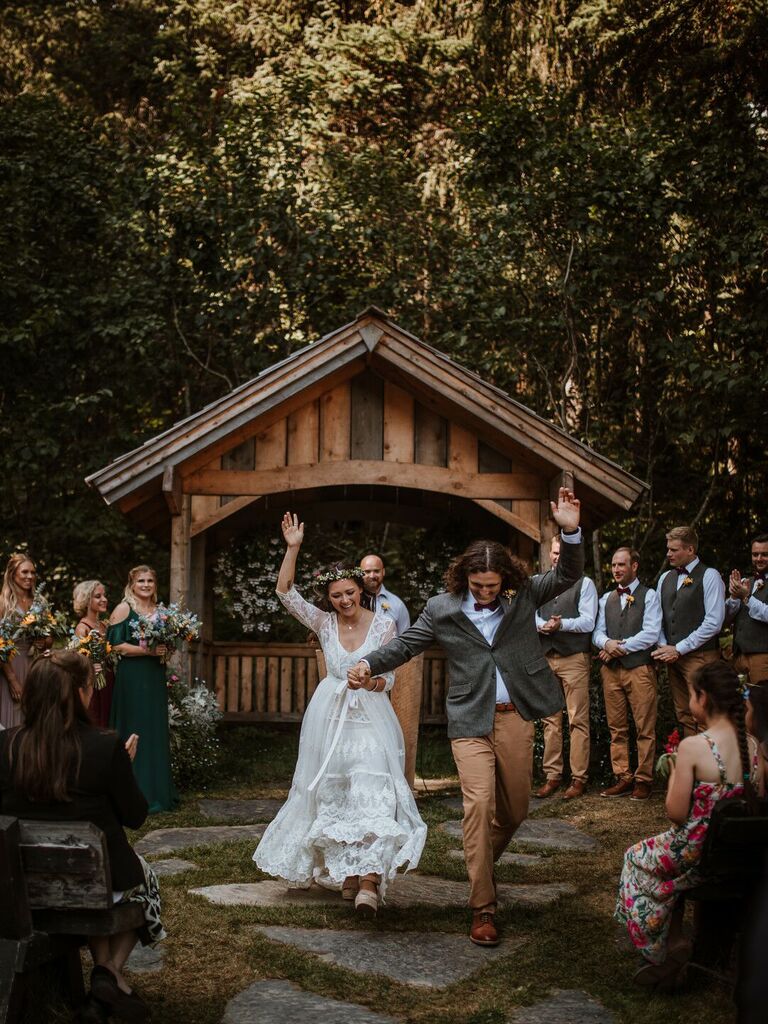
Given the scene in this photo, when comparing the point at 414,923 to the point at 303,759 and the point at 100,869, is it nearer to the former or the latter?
the point at 303,759

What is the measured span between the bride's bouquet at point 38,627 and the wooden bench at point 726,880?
5868 mm

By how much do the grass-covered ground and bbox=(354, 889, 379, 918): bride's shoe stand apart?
74 mm

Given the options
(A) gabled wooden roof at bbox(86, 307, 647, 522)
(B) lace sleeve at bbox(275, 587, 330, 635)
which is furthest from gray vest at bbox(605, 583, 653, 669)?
(B) lace sleeve at bbox(275, 587, 330, 635)

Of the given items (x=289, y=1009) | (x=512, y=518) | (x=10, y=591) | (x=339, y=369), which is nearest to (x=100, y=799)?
→ (x=289, y=1009)

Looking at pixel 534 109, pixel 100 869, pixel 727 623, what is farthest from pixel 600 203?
pixel 100 869

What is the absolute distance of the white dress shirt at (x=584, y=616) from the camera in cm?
1049

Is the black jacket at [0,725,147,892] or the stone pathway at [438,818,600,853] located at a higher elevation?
the black jacket at [0,725,147,892]

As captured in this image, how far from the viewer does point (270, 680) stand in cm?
1421

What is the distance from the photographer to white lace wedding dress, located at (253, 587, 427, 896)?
6.33 m

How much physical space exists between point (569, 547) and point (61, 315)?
Answer: 1255 centimetres

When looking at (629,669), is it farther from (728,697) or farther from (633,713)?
(728,697)

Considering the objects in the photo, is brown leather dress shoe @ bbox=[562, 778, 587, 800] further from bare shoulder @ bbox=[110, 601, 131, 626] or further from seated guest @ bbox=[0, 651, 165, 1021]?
seated guest @ bbox=[0, 651, 165, 1021]

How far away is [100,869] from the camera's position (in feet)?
13.6

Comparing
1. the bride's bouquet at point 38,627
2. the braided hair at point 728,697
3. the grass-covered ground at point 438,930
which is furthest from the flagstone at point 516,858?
the bride's bouquet at point 38,627
